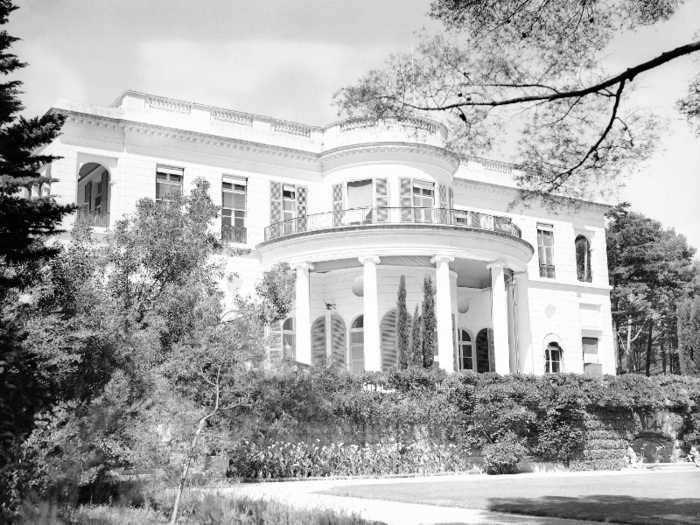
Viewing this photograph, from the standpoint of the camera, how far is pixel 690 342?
3372 centimetres

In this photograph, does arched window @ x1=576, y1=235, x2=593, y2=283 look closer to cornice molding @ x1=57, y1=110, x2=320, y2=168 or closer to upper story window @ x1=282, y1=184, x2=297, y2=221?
cornice molding @ x1=57, y1=110, x2=320, y2=168

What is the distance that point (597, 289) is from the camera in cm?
4244

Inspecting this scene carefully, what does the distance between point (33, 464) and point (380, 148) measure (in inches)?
959

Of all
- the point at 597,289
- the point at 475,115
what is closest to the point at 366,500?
the point at 475,115

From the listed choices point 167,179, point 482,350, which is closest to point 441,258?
point 482,350

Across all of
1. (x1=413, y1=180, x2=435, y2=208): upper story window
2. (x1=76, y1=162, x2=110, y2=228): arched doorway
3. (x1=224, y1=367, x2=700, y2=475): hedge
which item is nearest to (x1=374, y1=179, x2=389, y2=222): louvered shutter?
(x1=413, y1=180, x2=435, y2=208): upper story window

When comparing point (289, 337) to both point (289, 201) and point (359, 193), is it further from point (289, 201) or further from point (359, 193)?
point (359, 193)

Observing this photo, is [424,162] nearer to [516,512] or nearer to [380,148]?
[380,148]

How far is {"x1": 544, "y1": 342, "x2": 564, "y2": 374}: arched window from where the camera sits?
39562mm

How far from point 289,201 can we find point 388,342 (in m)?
7.36

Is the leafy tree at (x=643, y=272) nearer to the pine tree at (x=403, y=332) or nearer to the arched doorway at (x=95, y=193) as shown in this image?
the pine tree at (x=403, y=332)

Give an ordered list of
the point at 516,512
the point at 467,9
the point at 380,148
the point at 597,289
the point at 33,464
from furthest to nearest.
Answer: the point at 597,289 < the point at 380,148 < the point at 516,512 < the point at 33,464 < the point at 467,9

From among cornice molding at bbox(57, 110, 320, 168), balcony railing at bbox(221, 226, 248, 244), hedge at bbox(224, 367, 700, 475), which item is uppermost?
cornice molding at bbox(57, 110, 320, 168)

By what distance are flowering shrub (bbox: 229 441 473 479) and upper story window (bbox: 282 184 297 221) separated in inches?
578
